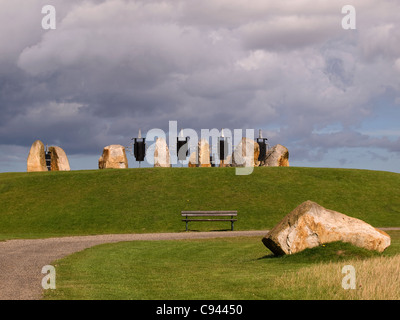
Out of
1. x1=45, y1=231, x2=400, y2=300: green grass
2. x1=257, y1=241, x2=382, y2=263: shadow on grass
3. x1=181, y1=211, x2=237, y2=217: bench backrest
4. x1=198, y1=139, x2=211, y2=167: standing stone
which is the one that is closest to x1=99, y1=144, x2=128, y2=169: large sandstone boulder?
x1=198, y1=139, x2=211, y2=167: standing stone

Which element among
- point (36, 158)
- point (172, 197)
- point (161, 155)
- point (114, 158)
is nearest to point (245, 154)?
point (161, 155)

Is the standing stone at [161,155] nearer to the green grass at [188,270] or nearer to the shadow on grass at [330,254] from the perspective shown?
the green grass at [188,270]

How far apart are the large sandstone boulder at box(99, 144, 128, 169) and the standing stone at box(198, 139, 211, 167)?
307 inches

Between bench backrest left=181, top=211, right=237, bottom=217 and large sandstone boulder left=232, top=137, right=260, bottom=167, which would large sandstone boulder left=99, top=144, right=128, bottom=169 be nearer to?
large sandstone boulder left=232, top=137, right=260, bottom=167

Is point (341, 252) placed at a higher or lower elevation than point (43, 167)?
lower

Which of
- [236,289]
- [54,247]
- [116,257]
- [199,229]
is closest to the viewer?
[236,289]

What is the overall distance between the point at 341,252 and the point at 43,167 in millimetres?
43103

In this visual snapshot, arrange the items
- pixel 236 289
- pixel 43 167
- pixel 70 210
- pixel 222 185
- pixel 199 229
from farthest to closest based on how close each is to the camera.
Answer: pixel 43 167 → pixel 222 185 → pixel 70 210 → pixel 199 229 → pixel 236 289

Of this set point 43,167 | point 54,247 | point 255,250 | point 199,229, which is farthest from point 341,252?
point 43,167

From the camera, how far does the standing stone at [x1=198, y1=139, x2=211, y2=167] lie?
52.4 m

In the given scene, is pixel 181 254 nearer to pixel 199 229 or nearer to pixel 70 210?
pixel 199 229

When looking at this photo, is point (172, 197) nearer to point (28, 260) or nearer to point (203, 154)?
point (203, 154)

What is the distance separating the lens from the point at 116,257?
17.3 m

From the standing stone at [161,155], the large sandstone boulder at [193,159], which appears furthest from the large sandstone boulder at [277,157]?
the standing stone at [161,155]
